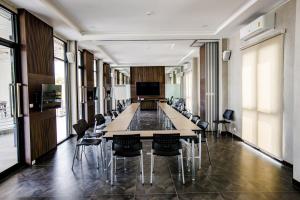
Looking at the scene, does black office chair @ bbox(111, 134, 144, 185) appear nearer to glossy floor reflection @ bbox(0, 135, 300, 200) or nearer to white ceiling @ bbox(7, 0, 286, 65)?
glossy floor reflection @ bbox(0, 135, 300, 200)

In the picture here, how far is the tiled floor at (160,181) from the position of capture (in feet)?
11.1

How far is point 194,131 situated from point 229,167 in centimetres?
104

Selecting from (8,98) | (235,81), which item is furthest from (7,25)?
(235,81)

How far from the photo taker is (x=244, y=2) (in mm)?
4785

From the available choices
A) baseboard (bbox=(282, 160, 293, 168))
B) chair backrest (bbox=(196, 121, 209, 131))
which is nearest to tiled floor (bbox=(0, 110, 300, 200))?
baseboard (bbox=(282, 160, 293, 168))

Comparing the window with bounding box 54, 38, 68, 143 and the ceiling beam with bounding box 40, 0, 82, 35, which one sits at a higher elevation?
the ceiling beam with bounding box 40, 0, 82, 35

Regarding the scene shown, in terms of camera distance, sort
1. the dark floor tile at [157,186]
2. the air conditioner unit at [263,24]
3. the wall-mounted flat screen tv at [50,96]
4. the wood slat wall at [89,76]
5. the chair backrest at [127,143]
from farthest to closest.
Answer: the wood slat wall at [89,76], the wall-mounted flat screen tv at [50,96], the air conditioner unit at [263,24], the chair backrest at [127,143], the dark floor tile at [157,186]

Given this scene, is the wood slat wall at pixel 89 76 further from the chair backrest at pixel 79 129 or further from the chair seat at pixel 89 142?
the chair seat at pixel 89 142

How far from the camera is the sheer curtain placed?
4812 mm

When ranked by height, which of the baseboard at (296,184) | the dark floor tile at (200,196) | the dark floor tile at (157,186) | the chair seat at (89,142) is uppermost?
the chair seat at (89,142)

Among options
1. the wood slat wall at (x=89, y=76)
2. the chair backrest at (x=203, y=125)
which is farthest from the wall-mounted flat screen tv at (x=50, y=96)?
the wood slat wall at (x=89, y=76)

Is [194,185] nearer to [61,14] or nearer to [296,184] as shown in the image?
[296,184]

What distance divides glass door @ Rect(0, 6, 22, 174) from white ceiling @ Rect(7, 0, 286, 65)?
50cm

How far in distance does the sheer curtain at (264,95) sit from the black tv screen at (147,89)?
10433 millimetres
